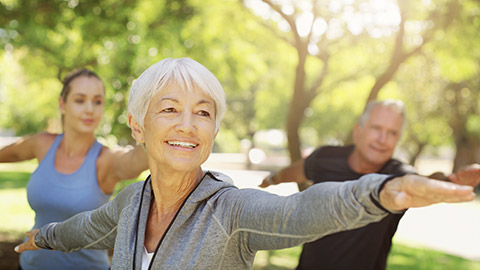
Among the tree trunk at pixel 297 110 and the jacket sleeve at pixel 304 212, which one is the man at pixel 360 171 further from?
the tree trunk at pixel 297 110

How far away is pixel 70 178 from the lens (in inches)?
126

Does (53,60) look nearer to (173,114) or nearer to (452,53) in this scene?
(452,53)

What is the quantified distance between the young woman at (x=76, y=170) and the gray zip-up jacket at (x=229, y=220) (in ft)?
2.79

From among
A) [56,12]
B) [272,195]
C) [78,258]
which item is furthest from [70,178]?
[56,12]

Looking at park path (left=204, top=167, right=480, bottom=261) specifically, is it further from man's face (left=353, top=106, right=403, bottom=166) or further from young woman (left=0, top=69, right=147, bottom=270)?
young woman (left=0, top=69, right=147, bottom=270)

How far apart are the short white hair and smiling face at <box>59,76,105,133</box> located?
5.07 feet

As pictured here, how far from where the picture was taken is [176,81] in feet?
6.30

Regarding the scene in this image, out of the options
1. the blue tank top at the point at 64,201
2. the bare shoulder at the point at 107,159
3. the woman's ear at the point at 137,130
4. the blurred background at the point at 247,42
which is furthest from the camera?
the blurred background at the point at 247,42

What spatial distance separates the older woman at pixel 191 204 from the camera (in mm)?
1468

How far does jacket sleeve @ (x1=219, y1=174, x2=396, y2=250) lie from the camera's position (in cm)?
135

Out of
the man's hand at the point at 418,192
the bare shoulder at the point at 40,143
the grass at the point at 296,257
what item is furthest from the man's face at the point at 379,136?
the grass at the point at 296,257

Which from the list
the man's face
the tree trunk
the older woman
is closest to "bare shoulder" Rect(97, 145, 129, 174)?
the older woman

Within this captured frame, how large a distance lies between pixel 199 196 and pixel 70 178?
168cm

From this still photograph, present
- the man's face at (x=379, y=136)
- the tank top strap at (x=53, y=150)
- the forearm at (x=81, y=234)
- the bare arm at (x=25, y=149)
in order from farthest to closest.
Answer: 1. the man's face at (x=379, y=136)
2. the bare arm at (x=25, y=149)
3. the tank top strap at (x=53, y=150)
4. the forearm at (x=81, y=234)
